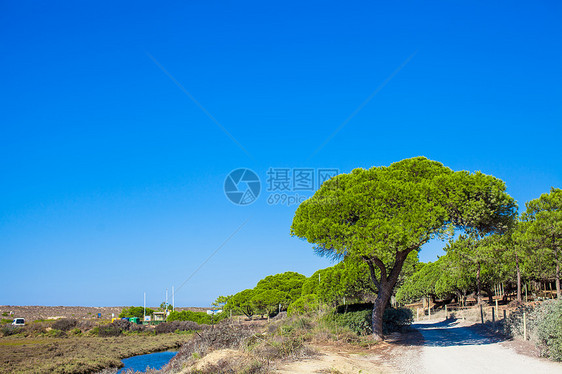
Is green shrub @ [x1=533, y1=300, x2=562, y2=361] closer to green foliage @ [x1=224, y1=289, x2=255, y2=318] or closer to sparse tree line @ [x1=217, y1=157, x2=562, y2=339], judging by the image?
sparse tree line @ [x1=217, y1=157, x2=562, y2=339]

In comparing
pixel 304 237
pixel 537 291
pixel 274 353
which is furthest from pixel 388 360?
pixel 537 291

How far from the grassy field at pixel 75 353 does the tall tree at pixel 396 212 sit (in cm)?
2066

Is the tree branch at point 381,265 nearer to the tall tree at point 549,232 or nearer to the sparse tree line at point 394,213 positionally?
the sparse tree line at point 394,213

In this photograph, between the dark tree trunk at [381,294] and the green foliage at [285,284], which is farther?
the green foliage at [285,284]

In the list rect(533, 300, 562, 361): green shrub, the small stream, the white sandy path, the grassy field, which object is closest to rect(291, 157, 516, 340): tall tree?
the white sandy path

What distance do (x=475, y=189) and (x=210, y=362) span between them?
10986mm

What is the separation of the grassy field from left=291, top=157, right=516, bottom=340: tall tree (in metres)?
20.7

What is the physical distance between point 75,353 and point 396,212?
30417 mm

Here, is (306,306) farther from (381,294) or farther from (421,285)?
(421,285)

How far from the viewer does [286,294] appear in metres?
51.4

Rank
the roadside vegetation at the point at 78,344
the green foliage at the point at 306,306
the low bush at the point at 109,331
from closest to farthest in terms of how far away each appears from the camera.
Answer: the green foliage at the point at 306,306 < the roadside vegetation at the point at 78,344 < the low bush at the point at 109,331

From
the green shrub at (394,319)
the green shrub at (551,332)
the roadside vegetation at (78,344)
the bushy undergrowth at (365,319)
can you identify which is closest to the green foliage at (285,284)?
the roadside vegetation at (78,344)

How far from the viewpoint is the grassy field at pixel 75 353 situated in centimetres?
2575

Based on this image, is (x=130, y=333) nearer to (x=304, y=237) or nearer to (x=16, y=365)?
(x=16, y=365)
